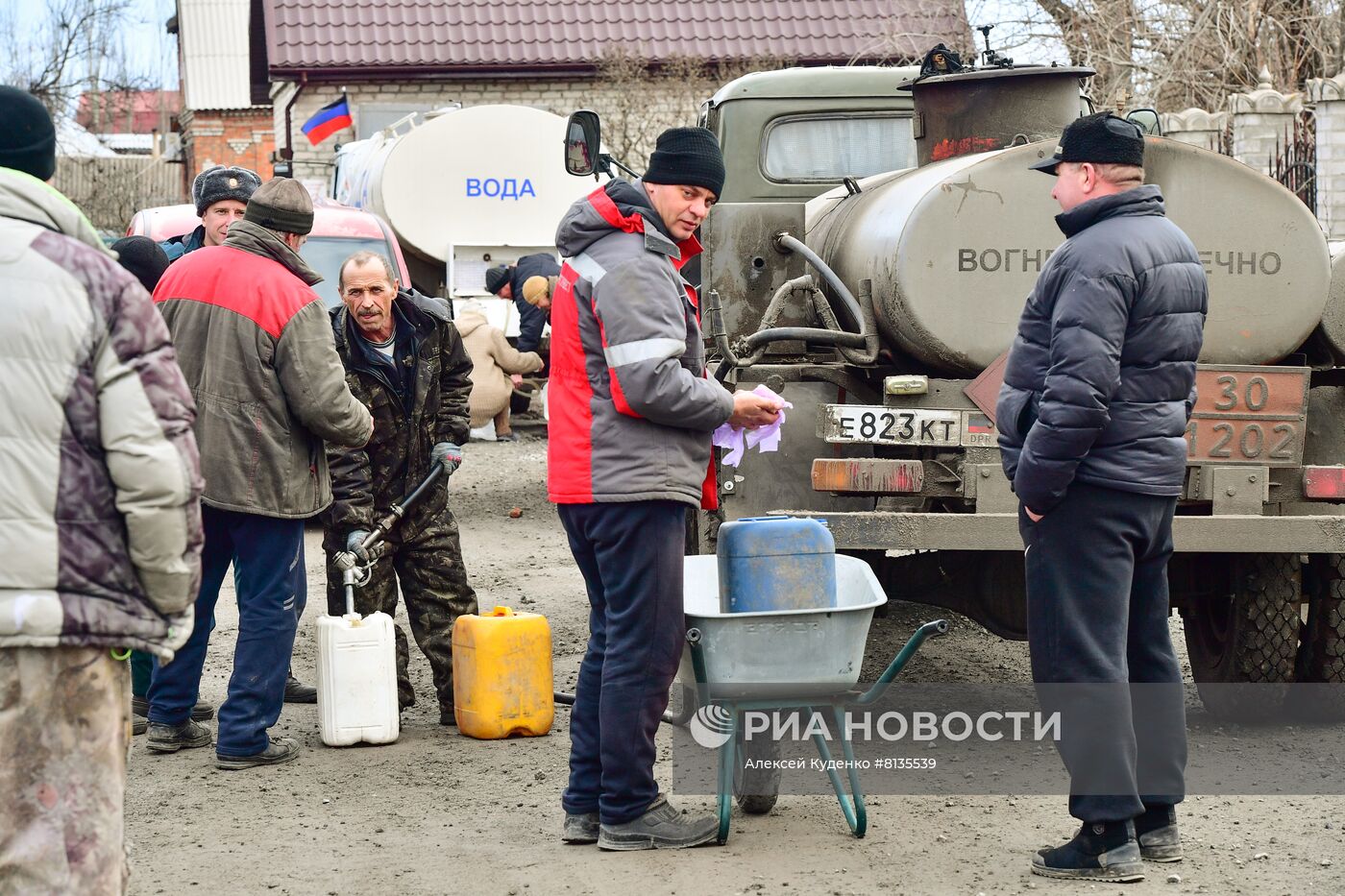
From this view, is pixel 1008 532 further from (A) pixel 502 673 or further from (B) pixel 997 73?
(B) pixel 997 73

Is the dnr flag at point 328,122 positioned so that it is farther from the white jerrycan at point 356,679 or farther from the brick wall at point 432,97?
the white jerrycan at point 356,679

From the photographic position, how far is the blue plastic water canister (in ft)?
15.2

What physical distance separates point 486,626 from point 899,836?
1736 millimetres

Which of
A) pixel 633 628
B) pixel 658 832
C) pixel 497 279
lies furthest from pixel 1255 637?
pixel 497 279

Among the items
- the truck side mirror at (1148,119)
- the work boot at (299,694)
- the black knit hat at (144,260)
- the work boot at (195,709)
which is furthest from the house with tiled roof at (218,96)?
the work boot at (195,709)

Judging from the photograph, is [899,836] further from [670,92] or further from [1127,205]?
[670,92]

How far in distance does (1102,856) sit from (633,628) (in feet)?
4.30

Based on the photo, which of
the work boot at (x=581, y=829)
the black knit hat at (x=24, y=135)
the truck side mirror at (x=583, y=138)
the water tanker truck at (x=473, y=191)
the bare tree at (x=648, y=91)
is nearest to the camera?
the black knit hat at (x=24, y=135)

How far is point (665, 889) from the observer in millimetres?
4281

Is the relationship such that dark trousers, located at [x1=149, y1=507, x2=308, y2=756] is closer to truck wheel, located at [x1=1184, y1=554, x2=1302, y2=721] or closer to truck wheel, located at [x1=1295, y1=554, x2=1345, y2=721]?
truck wheel, located at [x1=1184, y1=554, x2=1302, y2=721]

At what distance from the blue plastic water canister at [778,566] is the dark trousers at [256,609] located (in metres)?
1.67

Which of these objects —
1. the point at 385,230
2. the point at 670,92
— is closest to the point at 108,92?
the point at 670,92

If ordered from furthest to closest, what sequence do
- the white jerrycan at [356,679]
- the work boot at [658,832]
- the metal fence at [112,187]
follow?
1. the metal fence at [112,187]
2. the white jerrycan at [356,679]
3. the work boot at [658,832]

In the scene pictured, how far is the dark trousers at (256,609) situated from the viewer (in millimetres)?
5555
